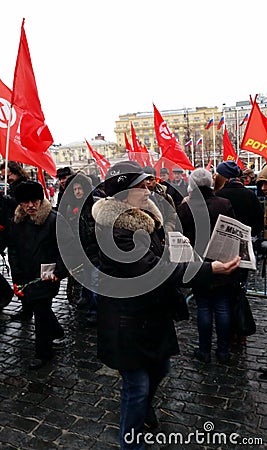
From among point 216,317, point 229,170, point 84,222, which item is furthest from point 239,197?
point 84,222

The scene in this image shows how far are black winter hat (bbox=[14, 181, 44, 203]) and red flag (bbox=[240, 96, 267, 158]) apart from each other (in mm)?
5599

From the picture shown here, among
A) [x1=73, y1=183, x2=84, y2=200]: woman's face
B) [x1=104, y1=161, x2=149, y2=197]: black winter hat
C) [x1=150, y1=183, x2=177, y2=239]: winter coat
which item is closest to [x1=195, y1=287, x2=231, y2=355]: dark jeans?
[x1=150, y1=183, x2=177, y2=239]: winter coat

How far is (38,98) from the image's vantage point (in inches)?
223

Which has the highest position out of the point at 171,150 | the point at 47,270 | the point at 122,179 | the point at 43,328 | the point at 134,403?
the point at 171,150

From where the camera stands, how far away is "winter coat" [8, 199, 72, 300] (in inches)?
152

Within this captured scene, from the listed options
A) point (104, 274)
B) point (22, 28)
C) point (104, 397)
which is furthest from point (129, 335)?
point (22, 28)

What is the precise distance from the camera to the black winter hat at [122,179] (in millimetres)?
2340

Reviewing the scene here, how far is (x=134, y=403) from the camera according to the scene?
2.42 meters

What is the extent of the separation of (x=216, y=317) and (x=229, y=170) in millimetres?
1735

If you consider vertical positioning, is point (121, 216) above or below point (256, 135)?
below

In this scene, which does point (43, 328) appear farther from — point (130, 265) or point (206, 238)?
point (130, 265)

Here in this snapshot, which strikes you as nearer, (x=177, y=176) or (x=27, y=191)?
(x=27, y=191)

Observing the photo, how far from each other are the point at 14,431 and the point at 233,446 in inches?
67.2

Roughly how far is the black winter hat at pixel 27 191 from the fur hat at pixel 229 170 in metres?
2.16
